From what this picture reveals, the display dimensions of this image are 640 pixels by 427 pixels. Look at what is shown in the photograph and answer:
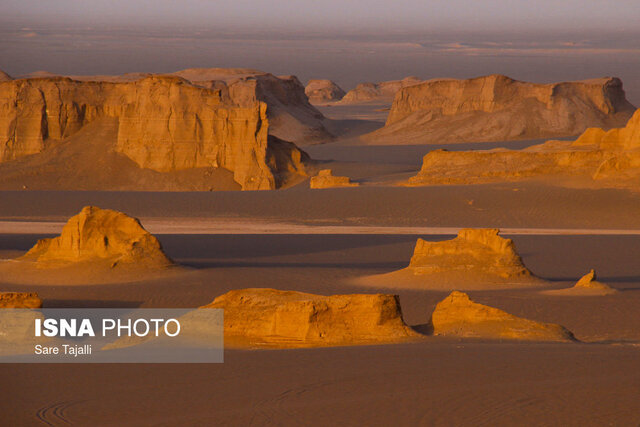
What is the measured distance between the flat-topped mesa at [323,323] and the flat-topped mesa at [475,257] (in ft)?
25.8

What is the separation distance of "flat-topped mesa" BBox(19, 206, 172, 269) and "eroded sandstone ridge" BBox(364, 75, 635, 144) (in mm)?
60123

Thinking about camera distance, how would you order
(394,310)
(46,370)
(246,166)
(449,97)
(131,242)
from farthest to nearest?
(449,97) → (246,166) → (131,242) → (394,310) → (46,370)

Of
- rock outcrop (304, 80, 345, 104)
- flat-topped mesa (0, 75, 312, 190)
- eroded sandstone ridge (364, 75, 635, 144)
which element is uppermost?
flat-topped mesa (0, 75, 312, 190)

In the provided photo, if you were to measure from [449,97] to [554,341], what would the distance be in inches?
3074

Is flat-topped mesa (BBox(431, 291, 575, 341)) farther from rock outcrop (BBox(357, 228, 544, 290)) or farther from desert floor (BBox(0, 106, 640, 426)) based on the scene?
rock outcrop (BBox(357, 228, 544, 290))

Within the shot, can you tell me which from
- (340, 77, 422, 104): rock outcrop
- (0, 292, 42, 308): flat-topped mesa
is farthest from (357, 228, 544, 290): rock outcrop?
(340, 77, 422, 104): rock outcrop

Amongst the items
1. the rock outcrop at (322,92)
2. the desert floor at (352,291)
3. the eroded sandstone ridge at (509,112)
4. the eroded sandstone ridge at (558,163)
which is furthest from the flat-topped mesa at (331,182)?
the rock outcrop at (322,92)

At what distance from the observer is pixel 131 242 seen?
73.4 feet

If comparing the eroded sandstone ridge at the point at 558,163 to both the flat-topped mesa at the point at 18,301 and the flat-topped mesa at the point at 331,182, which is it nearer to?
A: the flat-topped mesa at the point at 331,182

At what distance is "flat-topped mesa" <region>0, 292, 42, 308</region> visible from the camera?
46.4 ft

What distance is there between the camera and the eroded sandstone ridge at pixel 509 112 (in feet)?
266

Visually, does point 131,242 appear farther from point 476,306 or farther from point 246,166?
point 246,166

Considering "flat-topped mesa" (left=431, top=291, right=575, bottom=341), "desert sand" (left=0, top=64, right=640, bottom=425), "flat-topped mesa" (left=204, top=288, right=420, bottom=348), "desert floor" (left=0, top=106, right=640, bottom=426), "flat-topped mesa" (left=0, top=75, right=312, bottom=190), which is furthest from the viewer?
"flat-topped mesa" (left=0, top=75, right=312, bottom=190)

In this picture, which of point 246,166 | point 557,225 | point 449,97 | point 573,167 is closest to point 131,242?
point 557,225
